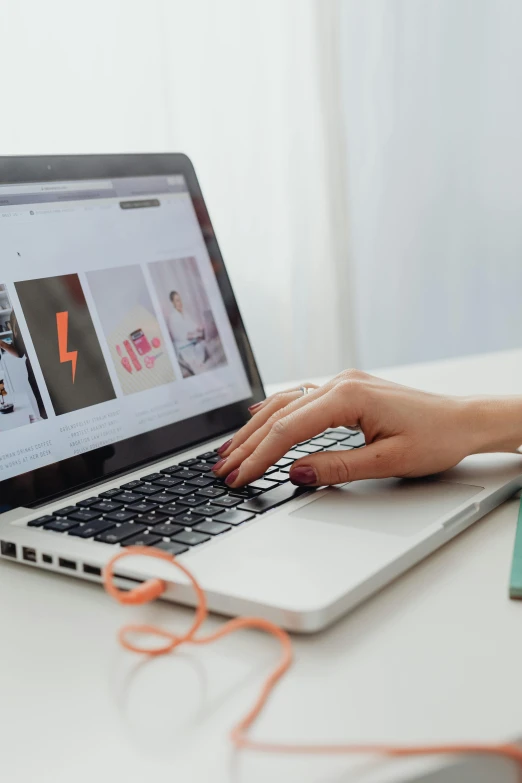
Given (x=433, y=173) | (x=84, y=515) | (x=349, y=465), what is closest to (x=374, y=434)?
(x=349, y=465)

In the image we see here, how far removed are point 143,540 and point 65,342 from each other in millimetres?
267

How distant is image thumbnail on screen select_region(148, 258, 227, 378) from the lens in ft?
2.81

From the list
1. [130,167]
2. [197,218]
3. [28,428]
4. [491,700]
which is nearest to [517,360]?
[197,218]

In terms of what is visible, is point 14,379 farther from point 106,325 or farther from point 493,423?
point 493,423

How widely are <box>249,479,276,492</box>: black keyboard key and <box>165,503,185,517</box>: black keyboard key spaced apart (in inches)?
3.2

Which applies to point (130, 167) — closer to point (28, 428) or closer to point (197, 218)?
point (197, 218)

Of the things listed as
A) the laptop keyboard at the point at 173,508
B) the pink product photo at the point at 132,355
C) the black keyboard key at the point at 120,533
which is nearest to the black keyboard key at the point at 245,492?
the laptop keyboard at the point at 173,508

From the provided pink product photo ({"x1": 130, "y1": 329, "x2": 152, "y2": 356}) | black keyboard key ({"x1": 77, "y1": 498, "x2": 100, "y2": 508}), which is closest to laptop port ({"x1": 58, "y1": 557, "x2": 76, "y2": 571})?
black keyboard key ({"x1": 77, "y1": 498, "x2": 100, "y2": 508})

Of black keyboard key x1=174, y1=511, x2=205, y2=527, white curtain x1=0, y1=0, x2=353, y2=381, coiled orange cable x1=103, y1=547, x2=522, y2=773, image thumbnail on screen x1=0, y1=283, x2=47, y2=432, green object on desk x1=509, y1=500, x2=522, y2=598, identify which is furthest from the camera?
white curtain x1=0, y1=0, x2=353, y2=381

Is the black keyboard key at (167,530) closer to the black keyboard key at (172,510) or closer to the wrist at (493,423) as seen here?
the black keyboard key at (172,510)

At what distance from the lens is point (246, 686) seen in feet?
1.28

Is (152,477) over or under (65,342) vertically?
under

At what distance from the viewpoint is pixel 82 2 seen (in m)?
1.67

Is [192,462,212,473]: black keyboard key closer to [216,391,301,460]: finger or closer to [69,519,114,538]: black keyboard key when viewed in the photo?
[216,391,301,460]: finger
